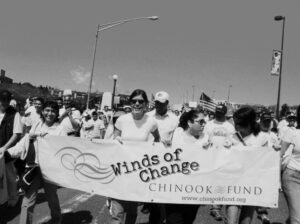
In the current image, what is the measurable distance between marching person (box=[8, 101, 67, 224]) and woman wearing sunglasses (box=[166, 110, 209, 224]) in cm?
153

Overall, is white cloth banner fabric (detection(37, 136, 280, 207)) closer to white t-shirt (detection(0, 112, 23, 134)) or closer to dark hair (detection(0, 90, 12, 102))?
white t-shirt (detection(0, 112, 23, 134))

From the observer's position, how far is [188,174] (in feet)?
13.8

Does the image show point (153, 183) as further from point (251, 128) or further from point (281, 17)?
point (281, 17)

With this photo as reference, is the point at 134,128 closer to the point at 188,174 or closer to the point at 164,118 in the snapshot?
the point at 188,174

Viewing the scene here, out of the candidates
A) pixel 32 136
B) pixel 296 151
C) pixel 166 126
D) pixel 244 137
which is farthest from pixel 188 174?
pixel 32 136

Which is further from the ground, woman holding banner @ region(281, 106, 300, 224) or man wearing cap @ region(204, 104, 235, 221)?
man wearing cap @ region(204, 104, 235, 221)

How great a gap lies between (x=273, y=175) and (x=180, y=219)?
1.31 meters

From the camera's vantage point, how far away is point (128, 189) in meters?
4.19

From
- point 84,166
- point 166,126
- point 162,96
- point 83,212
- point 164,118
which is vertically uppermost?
point 162,96

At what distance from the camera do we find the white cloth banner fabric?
4.16 metres

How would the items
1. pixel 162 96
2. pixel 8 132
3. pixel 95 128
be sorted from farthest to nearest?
pixel 95 128 → pixel 162 96 → pixel 8 132

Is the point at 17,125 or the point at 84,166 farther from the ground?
the point at 17,125

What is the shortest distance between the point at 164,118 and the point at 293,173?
2.32 metres

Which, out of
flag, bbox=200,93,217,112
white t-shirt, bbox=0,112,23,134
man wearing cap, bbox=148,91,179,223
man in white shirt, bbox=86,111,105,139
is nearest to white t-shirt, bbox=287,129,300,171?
man wearing cap, bbox=148,91,179,223
